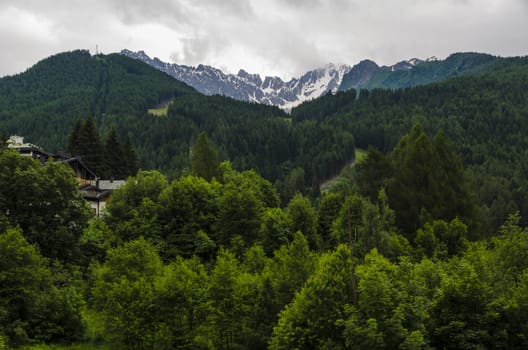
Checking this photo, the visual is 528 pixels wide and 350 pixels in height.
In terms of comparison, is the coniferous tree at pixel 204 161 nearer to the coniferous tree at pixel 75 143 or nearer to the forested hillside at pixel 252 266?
the forested hillside at pixel 252 266

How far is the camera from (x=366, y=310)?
25.3m

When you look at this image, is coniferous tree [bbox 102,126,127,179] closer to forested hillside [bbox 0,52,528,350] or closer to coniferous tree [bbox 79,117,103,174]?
coniferous tree [bbox 79,117,103,174]

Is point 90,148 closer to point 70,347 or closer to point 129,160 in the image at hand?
point 129,160

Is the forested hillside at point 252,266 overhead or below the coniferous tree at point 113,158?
below

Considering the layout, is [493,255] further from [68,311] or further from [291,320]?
[68,311]

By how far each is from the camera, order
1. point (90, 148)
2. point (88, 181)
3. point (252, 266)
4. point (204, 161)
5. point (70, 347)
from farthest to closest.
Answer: point (90, 148), point (88, 181), point (204, 161), point (252, 266), point (70, 347)

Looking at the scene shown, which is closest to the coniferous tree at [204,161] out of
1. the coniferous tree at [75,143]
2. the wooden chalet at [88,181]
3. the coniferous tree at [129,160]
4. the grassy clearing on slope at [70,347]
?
the wooden chalet at [88,181]

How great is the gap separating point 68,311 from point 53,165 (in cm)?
1516

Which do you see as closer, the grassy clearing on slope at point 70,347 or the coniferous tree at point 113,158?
the grassy clearing on slope at point 70,347

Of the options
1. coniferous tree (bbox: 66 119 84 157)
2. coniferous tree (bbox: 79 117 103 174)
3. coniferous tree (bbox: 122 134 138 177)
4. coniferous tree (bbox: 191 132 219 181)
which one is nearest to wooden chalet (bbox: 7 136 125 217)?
coniferous tree (bbox: 79 117 103 174)

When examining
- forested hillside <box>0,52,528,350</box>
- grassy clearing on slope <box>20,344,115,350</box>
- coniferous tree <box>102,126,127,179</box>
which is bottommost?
grassy clearing on slope <box>20,344,115,350</box>

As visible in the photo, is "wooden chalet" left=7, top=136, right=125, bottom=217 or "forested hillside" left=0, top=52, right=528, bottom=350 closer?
"forested hillside" left=0, top=52, right=528, bottom=350

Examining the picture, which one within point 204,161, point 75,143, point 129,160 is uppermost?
point 75,143

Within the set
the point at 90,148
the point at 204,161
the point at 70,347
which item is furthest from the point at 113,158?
the point at 70,347
